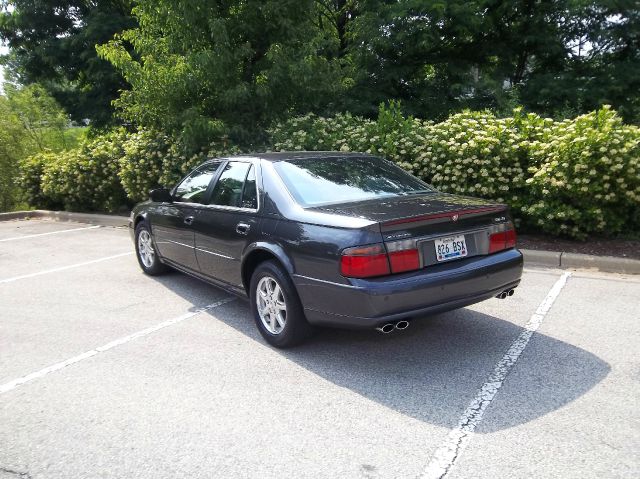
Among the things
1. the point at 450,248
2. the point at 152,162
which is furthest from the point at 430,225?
the point at 152,162

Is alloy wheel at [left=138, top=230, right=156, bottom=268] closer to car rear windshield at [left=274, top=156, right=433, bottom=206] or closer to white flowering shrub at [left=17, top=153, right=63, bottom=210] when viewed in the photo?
car rear windshield at [left=274, top=156, right=433, bottom=206]

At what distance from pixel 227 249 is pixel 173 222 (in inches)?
50.0

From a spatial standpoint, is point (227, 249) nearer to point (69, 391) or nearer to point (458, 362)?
point (69, 391)

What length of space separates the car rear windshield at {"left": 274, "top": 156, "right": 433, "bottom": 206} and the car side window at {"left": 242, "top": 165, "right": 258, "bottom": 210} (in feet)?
0.86

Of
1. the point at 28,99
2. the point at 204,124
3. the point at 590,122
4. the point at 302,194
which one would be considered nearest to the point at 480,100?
the point at 590,122

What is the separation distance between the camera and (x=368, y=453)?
271 cm

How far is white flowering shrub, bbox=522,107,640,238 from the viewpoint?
645 centimetres

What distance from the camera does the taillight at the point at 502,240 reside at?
13.1 ft

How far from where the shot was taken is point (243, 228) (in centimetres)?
441

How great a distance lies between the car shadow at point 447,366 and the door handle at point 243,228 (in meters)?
0.88

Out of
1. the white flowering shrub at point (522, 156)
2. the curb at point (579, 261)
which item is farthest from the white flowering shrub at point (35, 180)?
the curb at point (579, 261)

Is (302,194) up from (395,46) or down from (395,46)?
down

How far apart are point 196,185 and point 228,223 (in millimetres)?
1094

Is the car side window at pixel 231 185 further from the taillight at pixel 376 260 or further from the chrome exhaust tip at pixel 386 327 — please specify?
the chrome exhaust tip at pixel 386 327
